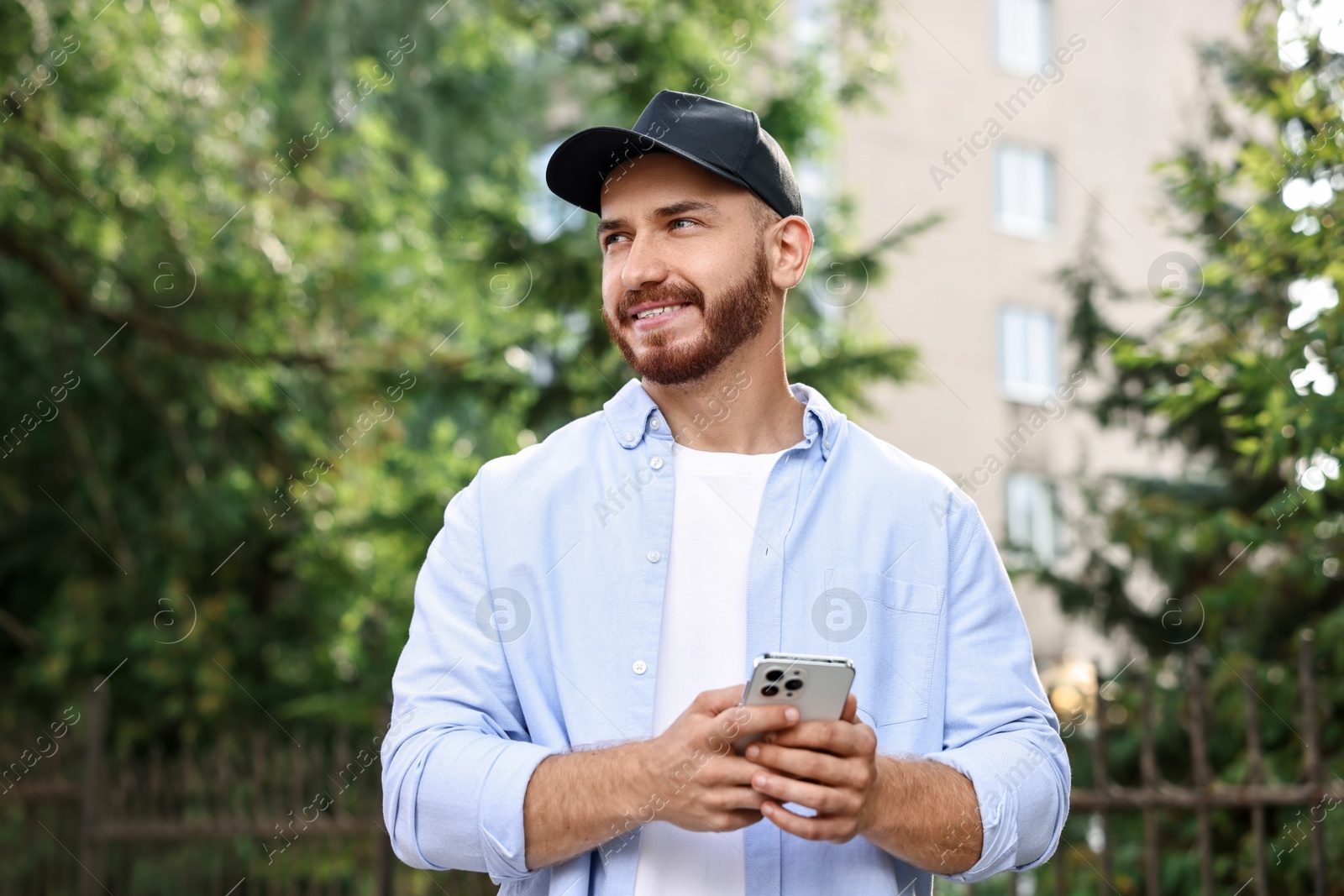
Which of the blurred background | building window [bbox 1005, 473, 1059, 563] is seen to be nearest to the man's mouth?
the blurred background

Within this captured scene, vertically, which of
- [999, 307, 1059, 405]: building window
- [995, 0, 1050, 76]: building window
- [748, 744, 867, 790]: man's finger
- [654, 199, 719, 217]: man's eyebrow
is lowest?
[748, 744, 867, 790]: man's finger

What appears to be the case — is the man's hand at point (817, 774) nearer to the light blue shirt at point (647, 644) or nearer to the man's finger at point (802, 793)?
the man's finger at point (802, 793)

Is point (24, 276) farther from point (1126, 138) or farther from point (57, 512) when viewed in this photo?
point (1126, 138)

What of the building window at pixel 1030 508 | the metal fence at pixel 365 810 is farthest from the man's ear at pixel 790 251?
the building window at pixel 1030 508

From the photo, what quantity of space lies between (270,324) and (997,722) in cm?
729

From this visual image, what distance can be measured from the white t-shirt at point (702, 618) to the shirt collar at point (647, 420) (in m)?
0.07

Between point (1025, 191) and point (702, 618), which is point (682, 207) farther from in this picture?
point (1025, 191)

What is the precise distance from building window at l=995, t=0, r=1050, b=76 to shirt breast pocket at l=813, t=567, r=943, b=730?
16.7 m

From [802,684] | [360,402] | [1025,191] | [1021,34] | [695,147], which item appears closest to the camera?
[802,684]

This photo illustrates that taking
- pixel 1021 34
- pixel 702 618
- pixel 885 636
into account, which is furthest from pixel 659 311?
pixel 1021 34

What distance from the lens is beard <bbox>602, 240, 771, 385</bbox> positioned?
7.42 ft

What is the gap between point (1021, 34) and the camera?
17672 millimetres

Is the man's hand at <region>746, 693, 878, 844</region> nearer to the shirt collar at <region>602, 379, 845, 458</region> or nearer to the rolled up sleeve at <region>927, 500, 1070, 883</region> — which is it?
the rolled up sleeve at <region>927, 500, 1070, 883</region>

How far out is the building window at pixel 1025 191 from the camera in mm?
17328
